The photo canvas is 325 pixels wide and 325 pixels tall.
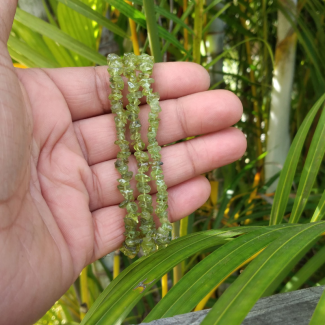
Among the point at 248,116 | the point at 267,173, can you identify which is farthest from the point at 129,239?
the point at 248,116

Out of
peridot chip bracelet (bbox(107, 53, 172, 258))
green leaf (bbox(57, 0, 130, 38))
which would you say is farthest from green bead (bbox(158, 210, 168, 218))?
green leaf (bbox(57, 0, 130, 38))

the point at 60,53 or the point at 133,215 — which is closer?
the point at 133,215

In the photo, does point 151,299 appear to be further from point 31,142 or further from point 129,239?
point 31,142

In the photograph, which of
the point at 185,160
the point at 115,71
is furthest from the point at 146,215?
the point at 115,71

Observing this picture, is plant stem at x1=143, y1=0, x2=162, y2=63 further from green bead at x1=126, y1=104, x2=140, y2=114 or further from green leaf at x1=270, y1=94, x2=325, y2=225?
green leaf at x1=270, y1=94, x2=325, y2=225

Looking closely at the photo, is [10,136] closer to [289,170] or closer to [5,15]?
[5,15]

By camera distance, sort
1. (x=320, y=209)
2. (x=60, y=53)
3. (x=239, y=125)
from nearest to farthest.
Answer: (x=320, y=209)
(x=60, y=53)
(x=239, y=125)
